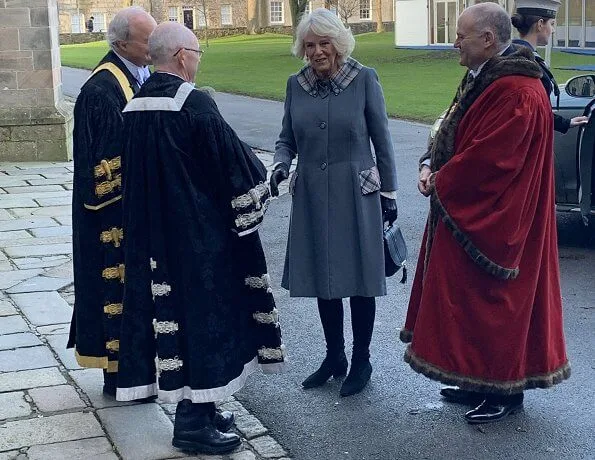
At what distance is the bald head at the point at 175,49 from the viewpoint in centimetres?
446

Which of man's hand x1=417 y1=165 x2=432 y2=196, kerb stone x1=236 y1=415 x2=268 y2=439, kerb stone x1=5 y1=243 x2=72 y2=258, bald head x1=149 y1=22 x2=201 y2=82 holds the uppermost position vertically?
bald head x1=149 y1=22 x2=201 y2=82

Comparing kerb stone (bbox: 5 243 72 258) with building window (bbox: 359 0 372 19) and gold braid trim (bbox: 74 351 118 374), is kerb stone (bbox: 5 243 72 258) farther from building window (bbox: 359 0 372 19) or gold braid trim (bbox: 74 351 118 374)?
building window (bbox: 359 0 372 19)

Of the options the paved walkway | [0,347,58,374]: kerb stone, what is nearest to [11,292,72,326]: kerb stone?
the paved walkway

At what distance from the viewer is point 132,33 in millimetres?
5117

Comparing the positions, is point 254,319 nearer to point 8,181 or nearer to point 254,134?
point 8,181

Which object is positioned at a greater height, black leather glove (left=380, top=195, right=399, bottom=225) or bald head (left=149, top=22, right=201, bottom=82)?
bald head (left=149, top=22, right=201, bottom=82)

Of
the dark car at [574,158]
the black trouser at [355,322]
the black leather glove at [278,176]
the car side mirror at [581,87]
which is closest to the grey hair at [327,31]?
the black leather glove at [278,176]

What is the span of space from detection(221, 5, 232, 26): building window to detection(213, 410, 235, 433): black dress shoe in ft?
232

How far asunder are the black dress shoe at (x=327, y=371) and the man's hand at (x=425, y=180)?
1145 millimetres

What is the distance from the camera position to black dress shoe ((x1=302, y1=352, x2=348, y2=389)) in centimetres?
555

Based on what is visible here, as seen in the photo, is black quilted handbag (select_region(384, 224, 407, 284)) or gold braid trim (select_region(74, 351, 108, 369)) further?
black quilted handbag (select_region(384, 224, 407, 284))

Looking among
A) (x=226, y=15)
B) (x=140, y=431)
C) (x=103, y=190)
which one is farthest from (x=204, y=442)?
(x=226, y=15)

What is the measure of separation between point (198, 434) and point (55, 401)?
1046mm

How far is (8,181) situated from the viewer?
13172 mm
